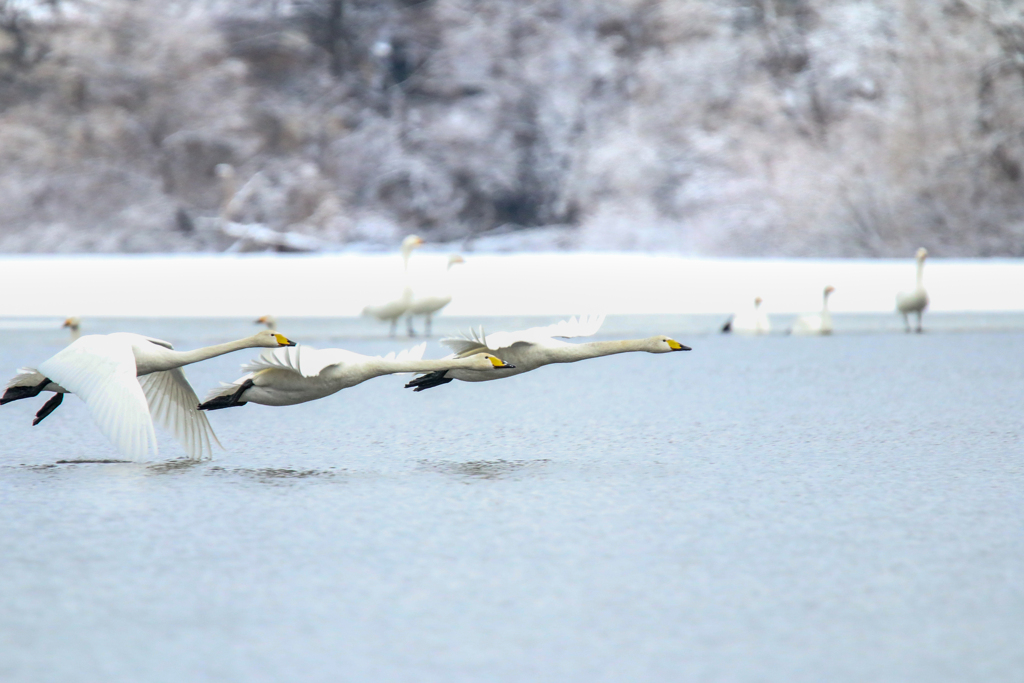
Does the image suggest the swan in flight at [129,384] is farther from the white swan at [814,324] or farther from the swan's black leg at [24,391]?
the white swan at [814,324]

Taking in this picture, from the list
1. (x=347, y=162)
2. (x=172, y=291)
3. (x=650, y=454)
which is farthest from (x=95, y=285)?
(x=650, y=454)

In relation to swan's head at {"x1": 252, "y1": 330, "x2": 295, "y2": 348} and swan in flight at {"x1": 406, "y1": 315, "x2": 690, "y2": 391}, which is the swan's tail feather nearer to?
swan's head at {"x1": 252, "y1": 330, "x2": 295, "y2": 348}

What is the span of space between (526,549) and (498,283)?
61.3ft

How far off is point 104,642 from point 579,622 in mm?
1029

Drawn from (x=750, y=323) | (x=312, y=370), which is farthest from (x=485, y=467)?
(x=750, y=323)

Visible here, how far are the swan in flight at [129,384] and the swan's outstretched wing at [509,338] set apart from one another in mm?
636

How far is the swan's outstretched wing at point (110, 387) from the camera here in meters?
4.84

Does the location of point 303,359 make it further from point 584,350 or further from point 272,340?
point 584,350

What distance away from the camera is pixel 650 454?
6.08 m

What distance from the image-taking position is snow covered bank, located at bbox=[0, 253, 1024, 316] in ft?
72.0

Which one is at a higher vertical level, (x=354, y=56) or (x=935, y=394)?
(x=354, y=56)

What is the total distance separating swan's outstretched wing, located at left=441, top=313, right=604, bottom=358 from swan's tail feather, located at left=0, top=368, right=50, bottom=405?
1557 millimetres

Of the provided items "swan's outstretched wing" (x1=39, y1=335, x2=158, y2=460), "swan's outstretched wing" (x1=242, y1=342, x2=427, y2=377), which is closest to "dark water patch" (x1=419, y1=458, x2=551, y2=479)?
"swan's outstretched wing" (x1=242, y1=342, x2=427, y2=377)

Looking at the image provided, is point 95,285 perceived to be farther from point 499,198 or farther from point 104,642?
point 104,642
